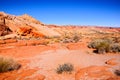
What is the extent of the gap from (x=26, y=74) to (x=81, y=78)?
2623 mm

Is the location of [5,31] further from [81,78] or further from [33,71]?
[81,78]

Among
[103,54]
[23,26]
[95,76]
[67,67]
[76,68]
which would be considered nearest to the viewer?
[95,76]

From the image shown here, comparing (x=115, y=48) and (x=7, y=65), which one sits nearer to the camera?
(x=7, y=65)

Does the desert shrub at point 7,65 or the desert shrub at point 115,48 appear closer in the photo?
the desert shrub at point 7,65

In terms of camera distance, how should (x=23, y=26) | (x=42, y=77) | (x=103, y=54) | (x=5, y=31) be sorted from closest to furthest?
(x=42, y=77)
(x=103, y=54)
(x=5, y=31)
(x=23, y=26)

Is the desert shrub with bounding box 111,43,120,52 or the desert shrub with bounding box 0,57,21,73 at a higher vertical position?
the desert shrub with bounding box 111,43,120,52

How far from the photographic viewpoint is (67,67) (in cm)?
694

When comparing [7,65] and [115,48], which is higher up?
[115,48]

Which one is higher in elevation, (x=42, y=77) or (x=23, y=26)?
(x=23, y=26)

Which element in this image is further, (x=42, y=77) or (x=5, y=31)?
(x=5, y=31)

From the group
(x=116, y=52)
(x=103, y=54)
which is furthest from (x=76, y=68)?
(x=116, y=52)

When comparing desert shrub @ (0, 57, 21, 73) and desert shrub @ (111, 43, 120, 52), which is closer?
desert shrub @ (0, 57, 21, 73)

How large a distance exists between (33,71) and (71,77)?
7.12ft

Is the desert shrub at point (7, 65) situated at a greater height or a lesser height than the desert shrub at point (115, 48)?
lesser
